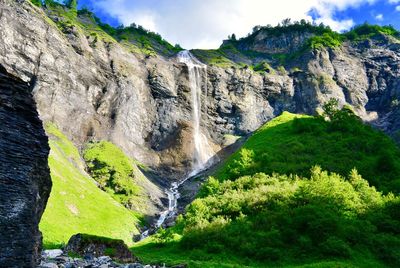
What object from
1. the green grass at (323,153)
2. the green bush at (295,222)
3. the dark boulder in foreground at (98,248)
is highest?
the green grass at (323,153)

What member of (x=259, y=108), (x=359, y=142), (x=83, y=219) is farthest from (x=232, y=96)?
(x=83, y=219)

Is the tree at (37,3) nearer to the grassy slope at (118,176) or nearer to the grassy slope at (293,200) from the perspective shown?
the grassy slope at (118,176)

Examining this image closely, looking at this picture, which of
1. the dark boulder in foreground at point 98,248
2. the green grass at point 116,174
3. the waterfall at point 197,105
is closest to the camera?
the dark boulder in foreground at point 98,248

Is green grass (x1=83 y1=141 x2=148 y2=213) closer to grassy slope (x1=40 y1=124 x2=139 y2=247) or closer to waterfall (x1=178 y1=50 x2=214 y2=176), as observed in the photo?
grassy slope (x1=40 y1=124 x2=139 y2=247)

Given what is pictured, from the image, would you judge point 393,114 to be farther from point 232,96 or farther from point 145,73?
A: point 145,73

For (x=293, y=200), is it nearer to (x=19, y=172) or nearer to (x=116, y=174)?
(x=19, y=172)

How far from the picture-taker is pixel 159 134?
500ft

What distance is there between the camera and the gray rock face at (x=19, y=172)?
1653cm

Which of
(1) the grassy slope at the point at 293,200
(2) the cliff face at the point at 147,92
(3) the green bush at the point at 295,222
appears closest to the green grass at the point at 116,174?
(2) the cliff face at the point at 147,92

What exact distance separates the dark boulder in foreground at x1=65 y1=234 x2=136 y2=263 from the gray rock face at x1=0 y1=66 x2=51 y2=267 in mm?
13177

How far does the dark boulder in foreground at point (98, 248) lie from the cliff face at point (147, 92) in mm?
98541

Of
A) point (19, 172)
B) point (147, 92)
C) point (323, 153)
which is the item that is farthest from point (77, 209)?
point (147, 92)

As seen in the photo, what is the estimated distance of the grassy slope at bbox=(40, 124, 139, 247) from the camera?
6935 cm

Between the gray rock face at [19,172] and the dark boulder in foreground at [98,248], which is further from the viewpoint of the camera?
the dark boulder in foreground at [98,248]
